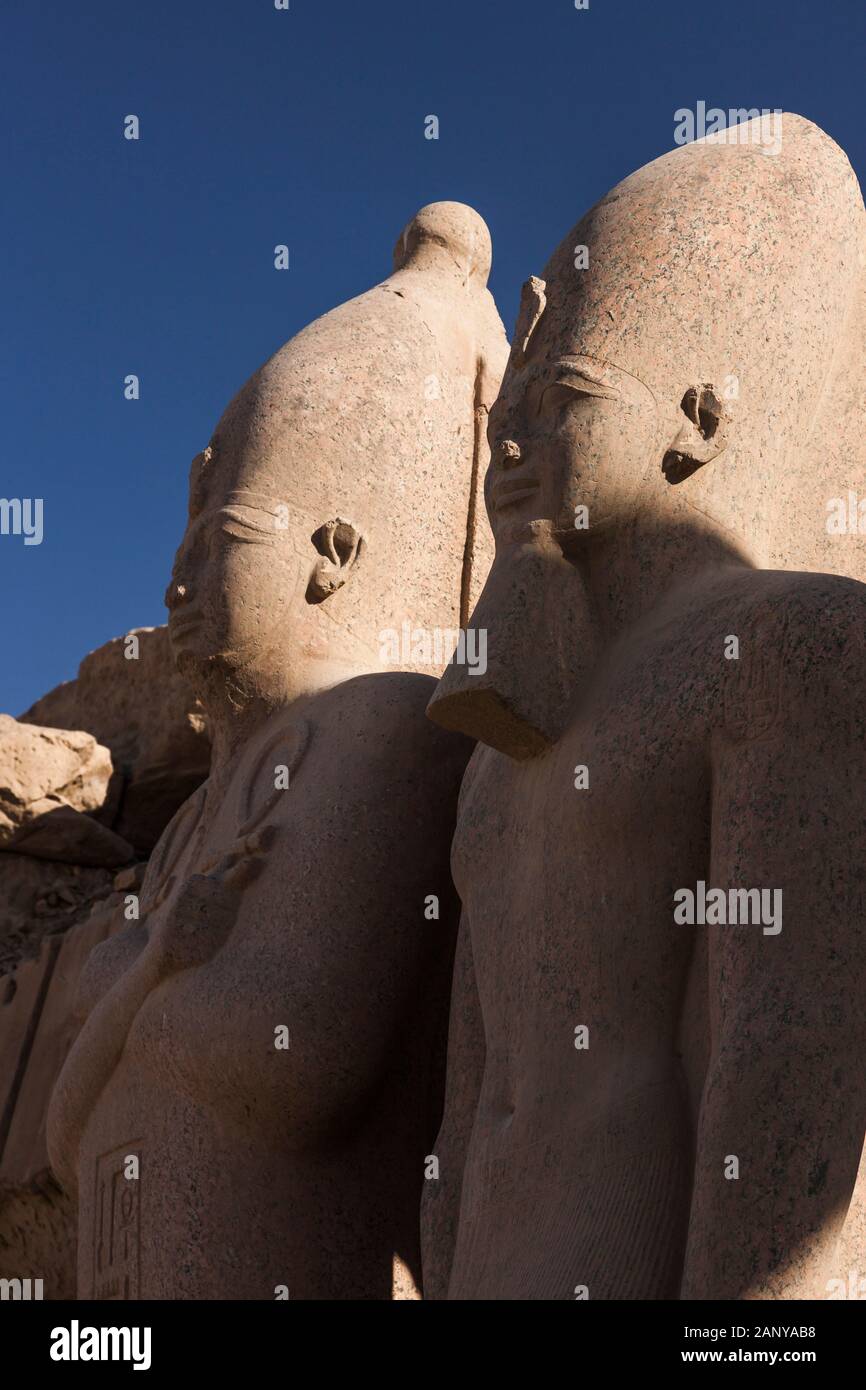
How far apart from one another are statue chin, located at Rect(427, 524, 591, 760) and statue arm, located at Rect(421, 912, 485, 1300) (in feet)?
1.63

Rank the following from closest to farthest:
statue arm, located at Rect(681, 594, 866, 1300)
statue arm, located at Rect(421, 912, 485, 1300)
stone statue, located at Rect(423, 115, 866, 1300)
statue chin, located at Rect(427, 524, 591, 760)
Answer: statue arm, located at Rect(681, 594, 866, 1300), stone statue, located at Rect(423, 115, 866, 1300), statue chin, located at Rect(427, 524, 591, 760), statue arm, located at Rect(421, 912, 485, 1300)

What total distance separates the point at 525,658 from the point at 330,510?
132 cm

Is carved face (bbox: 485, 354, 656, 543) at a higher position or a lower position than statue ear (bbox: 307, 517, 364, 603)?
lower

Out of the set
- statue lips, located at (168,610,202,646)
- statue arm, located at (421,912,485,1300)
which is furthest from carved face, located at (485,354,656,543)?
statue lips, located at (168,610,202,646)

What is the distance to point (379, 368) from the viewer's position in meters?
5.09

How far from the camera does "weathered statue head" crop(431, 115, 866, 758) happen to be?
3.80 meters

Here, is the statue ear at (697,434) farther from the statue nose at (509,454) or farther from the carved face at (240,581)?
the carved face at (240,581)

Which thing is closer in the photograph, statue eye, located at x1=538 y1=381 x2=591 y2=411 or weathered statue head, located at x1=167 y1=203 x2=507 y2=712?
statue eye, located at x1=538 y1=381 x2=591 y2=411

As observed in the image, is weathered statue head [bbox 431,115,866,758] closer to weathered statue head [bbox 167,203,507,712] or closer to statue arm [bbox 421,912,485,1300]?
statue arm [bbox 421,912,485,1300]

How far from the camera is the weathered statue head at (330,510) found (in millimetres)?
4848

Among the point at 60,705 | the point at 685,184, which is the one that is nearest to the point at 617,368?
the point at 685,184

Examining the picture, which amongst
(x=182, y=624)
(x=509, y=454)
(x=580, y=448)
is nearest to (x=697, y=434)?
(x=580, y=448)

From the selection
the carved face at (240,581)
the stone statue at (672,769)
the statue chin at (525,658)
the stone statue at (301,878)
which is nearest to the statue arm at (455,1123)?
the stone statue at (672,769)
